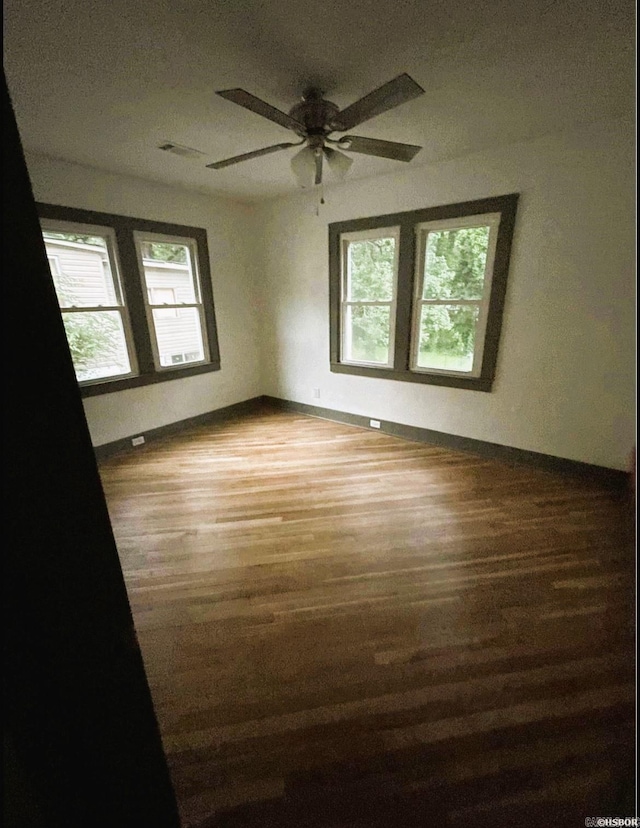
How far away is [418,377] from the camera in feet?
11.6

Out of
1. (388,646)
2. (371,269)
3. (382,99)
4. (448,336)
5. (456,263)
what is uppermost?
(382,99)

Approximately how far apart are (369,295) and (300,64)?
7.02 feet

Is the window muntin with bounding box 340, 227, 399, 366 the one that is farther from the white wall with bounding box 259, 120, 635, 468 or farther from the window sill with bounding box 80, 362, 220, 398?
the window sill with bounding box 80, 362, 220, 398

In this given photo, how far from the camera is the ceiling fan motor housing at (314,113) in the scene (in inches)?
75.2

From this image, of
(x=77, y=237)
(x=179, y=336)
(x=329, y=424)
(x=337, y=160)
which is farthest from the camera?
(x=329, y=424)

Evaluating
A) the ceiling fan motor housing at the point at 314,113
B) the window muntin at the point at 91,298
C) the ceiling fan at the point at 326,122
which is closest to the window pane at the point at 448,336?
the ceiling fan at the point at 326,122

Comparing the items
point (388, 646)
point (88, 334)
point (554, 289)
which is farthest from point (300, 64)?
point (388, 646)

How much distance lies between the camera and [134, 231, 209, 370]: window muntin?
3.54 m

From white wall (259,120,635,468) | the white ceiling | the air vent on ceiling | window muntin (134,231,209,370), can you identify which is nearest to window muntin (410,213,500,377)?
white wall (259,120,635,468)

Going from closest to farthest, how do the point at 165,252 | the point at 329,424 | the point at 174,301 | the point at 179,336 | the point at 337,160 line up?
the point at 337,160 → the point at 165,252 → the point at 174,301 → the point at 179,336 → the point at 329,424

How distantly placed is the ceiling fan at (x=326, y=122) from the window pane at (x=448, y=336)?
1.48 m

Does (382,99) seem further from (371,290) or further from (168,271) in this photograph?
(168,271)

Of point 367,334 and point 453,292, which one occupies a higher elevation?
point 453,292

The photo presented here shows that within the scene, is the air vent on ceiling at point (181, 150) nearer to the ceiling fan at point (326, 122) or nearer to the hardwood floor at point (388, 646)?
the ceiling fan at point (326, 122)
